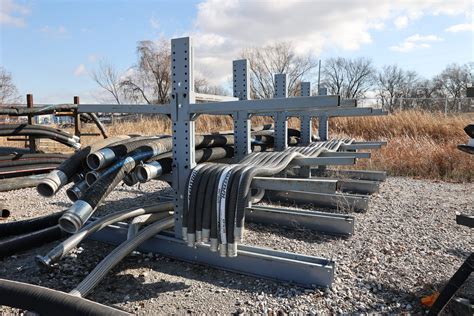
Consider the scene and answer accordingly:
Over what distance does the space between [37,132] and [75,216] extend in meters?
5.90

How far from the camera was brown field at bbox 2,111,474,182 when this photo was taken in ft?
19.9

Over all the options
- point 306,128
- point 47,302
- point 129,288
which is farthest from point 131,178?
point 306,128

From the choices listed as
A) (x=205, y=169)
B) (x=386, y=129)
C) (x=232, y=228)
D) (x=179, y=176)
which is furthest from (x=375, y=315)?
(x=386, y=129)

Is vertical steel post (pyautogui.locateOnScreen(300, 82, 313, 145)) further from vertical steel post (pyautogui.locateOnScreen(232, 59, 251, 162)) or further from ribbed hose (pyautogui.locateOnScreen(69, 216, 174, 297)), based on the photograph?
ribbed hose (pyautogui.locateOnScreen(69, 216, 174, 297))

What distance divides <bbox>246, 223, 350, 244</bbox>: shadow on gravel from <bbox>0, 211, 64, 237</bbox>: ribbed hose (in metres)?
1.69

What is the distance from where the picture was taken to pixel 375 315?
1.85 metres

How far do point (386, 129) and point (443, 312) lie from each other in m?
8.46

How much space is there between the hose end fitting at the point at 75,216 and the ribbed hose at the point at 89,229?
1.24 feet

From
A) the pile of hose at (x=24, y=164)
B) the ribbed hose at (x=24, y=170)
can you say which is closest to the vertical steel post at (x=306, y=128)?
the pile of hose at (x=24, y=164)

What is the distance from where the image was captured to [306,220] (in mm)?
3041

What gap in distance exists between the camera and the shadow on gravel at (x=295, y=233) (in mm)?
2889

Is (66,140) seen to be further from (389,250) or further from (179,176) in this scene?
(389,250)

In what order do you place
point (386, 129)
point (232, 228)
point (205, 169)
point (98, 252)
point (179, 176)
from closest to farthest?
point (232, 228) < point (205, 169) < point (179, 176) < point (98, 252) < point (386, 129)

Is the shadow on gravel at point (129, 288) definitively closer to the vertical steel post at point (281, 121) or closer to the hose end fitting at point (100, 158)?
the hose end fitting at point (100, 158)
